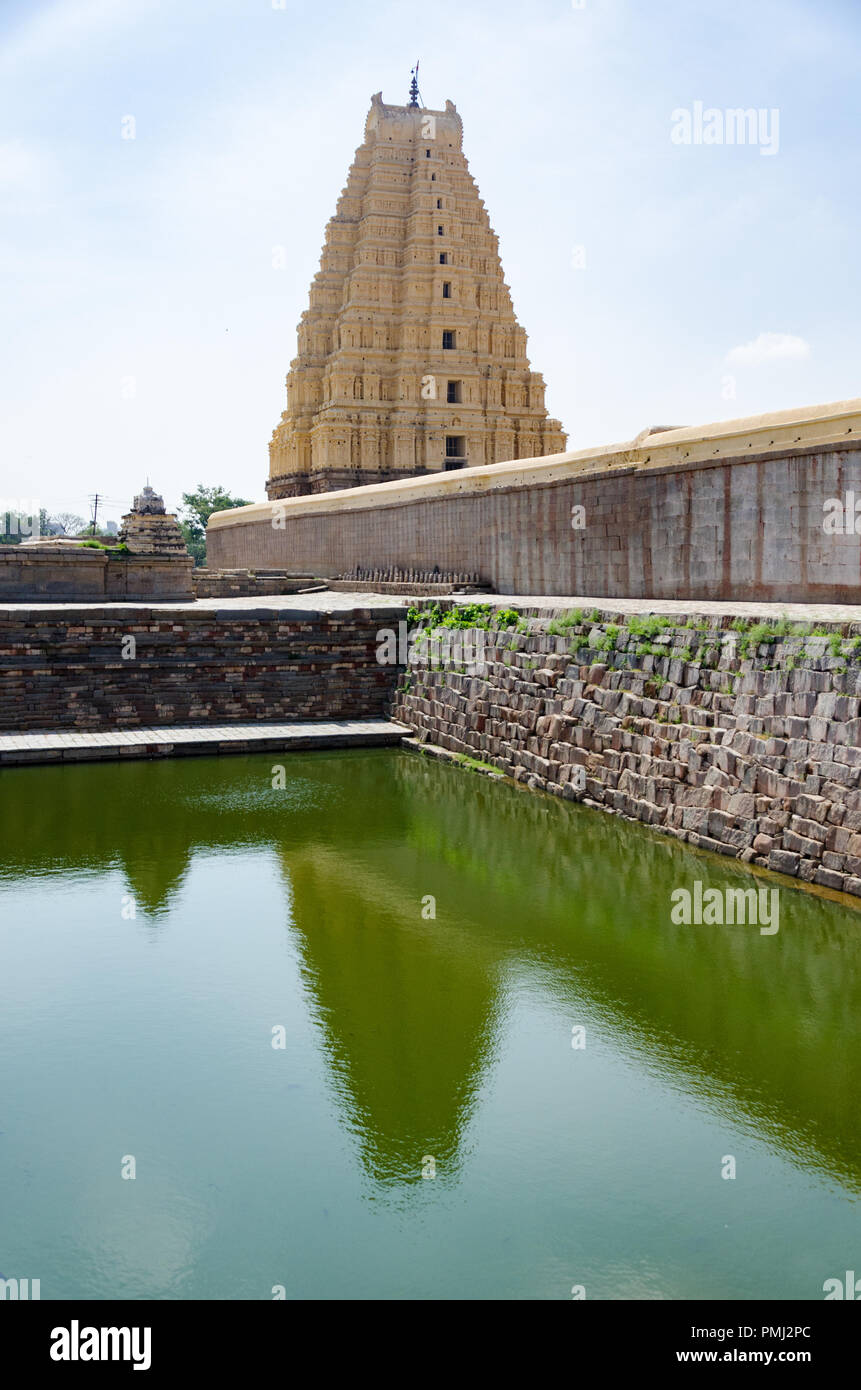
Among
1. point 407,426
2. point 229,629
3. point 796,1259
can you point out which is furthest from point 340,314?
point 796,1259

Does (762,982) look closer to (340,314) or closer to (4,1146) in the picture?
(4,1146)

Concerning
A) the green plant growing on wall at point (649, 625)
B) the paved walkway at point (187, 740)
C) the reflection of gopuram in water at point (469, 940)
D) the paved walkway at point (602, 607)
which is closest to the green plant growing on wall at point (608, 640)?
the green plant growing on wall at point (649, 625)

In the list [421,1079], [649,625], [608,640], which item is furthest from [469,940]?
[608,640]

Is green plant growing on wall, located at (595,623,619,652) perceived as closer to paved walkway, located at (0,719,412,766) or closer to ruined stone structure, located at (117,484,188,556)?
paved walkway, located at (0,719,412,766)

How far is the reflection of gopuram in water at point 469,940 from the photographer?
5.21 meters

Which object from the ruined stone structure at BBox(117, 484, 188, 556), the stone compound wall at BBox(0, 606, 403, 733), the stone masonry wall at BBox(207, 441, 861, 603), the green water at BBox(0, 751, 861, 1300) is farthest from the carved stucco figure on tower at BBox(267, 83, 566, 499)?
the green water at BBox(0, 751, 861, 1300)

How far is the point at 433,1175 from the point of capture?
4578 mm

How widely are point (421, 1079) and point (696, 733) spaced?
467cm

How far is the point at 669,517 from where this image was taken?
13.3 metres

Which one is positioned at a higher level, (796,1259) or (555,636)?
(555,636)

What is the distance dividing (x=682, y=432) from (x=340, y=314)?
22519 mm

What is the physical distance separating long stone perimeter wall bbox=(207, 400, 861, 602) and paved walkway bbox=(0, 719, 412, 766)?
11.3 ft

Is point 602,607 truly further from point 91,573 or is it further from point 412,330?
point 412,330

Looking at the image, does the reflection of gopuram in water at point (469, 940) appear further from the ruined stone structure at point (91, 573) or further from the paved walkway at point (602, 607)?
the ruined stone structure at point (91, 573)
